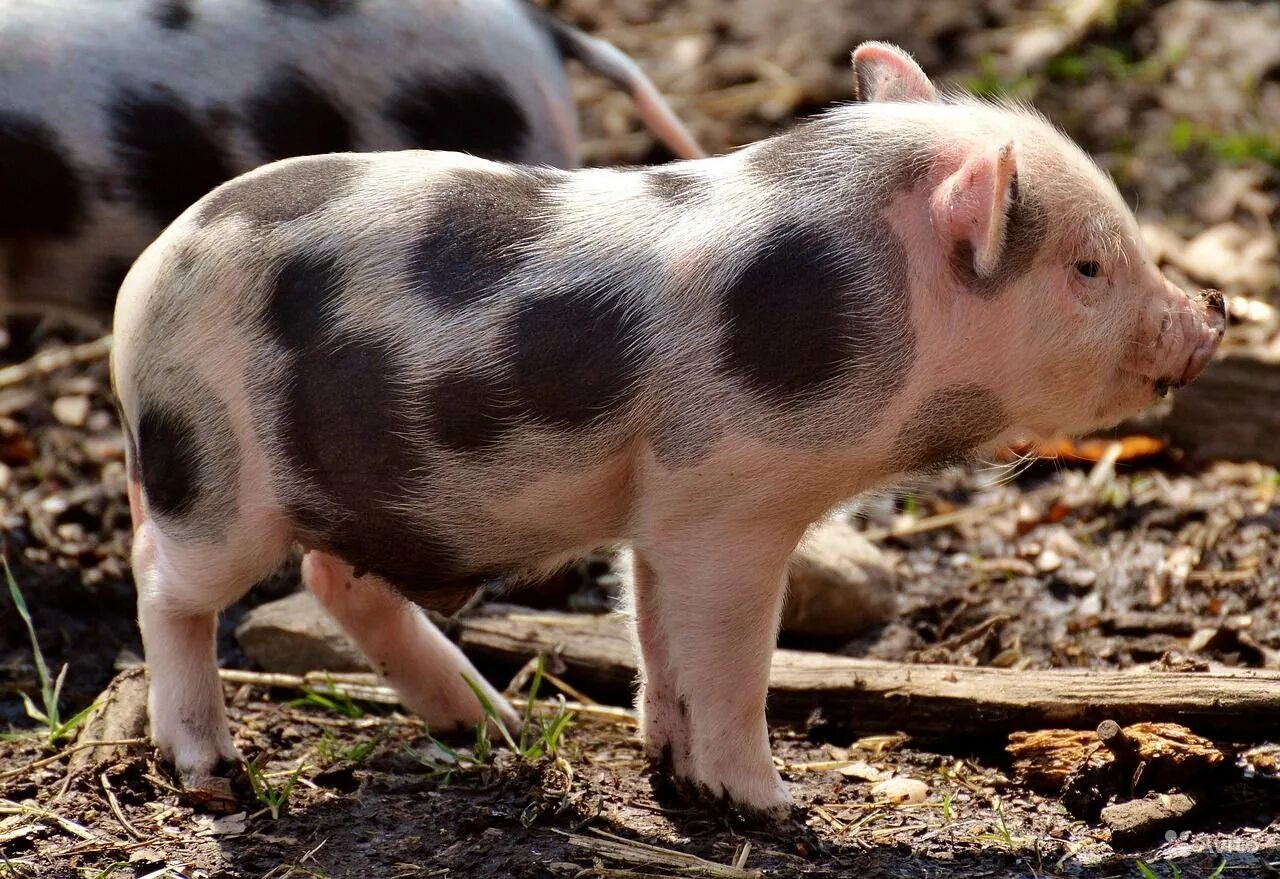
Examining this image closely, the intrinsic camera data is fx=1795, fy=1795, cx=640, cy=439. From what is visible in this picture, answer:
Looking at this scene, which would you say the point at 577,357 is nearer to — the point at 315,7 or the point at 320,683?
the point at 320,683

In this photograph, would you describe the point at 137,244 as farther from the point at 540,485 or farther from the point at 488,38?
the point at 540,485

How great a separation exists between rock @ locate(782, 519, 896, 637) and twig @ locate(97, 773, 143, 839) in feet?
5.65

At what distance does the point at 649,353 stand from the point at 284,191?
33.7 inches

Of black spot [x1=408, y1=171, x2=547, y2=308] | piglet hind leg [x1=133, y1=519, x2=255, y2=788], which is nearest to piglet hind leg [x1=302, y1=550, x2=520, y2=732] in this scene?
piglet hind leg [x1=133, y1=519, x2=255, y2=788]

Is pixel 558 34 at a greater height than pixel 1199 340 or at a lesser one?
greater

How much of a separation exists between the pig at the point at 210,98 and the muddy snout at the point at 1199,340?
199 cm

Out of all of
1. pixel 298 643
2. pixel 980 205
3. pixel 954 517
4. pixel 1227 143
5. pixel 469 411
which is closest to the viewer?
pixel 980 205

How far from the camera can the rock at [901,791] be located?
3.90 meters

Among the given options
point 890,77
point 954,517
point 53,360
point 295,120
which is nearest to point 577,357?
point 890,77

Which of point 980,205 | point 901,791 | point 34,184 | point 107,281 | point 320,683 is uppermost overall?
point 980,205

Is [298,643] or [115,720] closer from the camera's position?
[115,720]

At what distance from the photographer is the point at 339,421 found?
11.6 ft

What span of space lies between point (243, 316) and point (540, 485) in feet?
2.25

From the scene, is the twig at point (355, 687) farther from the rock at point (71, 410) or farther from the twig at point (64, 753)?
the rock at point (71, 410)
